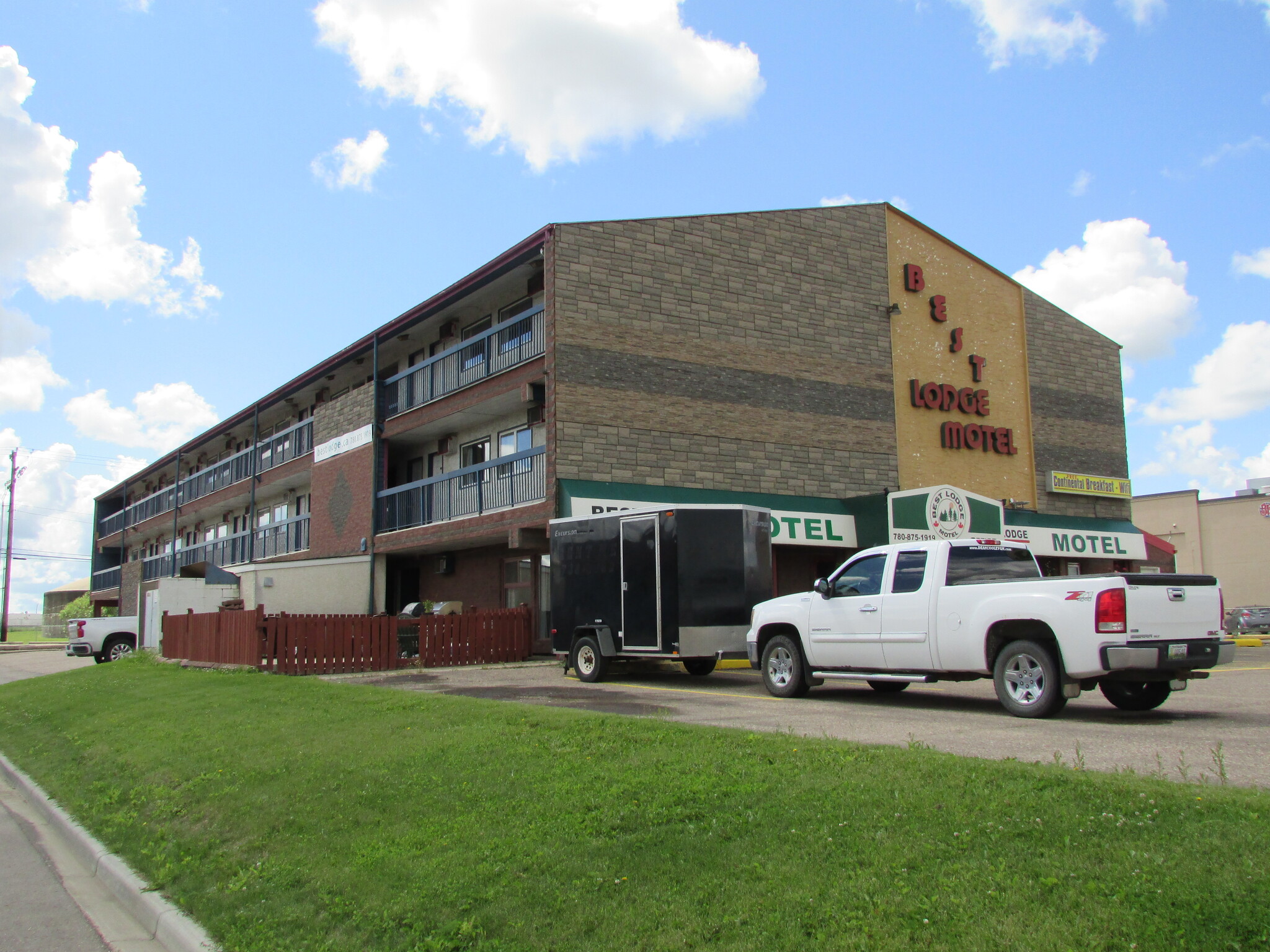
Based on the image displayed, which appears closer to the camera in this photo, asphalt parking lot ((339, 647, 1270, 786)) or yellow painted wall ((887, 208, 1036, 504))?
asphalt parking lot ((339, 647, 1270, 786))

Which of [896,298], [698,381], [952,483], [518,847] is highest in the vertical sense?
[896,298]

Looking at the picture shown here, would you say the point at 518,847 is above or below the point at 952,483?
below

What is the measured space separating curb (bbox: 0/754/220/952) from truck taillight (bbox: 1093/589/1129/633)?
775 centimetres

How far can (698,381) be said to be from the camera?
23.9 meters

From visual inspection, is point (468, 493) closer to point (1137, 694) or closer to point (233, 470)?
point (1137, 694)

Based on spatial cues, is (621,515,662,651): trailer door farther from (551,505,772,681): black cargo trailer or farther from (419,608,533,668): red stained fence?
(419,608,533,668): red stained fence

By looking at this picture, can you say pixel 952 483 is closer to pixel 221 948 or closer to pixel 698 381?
pixel 698 381

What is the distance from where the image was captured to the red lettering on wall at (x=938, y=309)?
29.1 m

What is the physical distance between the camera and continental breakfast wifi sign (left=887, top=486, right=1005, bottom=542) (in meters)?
24.9

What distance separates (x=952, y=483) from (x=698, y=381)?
9.18 meters

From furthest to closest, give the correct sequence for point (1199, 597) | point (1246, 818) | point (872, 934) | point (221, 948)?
point (1199, 597) < point (221, 948) < point (1246, 818) < point (872, 934)

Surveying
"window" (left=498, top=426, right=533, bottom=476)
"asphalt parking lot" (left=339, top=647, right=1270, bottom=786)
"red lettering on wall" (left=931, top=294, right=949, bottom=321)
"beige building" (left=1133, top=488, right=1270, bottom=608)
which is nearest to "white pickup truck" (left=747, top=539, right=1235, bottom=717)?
"asphalt parking lot" (left=339, top=647, right=1270, bottom=786)

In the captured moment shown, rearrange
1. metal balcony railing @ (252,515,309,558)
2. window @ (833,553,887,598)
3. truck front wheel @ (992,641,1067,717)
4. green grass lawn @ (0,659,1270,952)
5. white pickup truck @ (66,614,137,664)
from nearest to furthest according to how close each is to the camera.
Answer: green grass lawn @ (0,659,1270,952) < truck front wheel @ (992,641,1067,717) < window @ (833,553,887,598) < white pickup truck @ (66,614,137,664) < metal balcony railing @ (252,515,309,558)

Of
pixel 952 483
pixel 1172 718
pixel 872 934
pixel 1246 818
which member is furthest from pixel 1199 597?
pixel 952 483
